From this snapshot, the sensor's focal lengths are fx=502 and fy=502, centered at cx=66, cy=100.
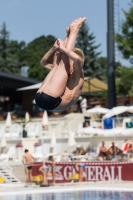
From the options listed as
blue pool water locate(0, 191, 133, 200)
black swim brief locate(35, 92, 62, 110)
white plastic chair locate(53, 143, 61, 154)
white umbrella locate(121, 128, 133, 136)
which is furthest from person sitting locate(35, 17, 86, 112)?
white plastic chair locate(53, 143, 61, 154)

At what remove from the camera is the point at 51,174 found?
19.4 m

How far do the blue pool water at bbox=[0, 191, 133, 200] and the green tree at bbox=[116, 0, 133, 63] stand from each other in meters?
12.5

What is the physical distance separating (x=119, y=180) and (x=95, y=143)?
542 centimetres

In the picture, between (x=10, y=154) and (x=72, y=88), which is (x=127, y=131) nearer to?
(x=10, y=154)

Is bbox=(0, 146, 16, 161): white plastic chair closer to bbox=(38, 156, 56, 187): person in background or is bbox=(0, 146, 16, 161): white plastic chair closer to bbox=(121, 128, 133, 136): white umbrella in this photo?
bbox=(38, 156, 56, 187): person in background

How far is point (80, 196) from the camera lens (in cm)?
1366

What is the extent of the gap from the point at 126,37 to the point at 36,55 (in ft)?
114

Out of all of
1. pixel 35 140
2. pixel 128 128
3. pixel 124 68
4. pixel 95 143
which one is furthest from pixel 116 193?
pixel 124 68

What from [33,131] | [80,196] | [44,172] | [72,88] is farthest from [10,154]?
[72,88]

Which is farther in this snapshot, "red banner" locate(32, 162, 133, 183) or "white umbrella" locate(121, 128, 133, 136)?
"white umbrella" locate(121, 128, 133, 136)

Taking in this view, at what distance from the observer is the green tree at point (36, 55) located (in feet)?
191

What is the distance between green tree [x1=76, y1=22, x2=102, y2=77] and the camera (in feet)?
164

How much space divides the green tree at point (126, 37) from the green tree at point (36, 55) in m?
31.6

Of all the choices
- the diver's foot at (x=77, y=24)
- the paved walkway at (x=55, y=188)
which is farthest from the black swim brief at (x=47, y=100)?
the paved walkway at (x=55, y=188)
